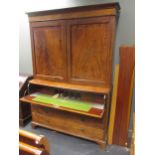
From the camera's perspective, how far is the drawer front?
2109 mm

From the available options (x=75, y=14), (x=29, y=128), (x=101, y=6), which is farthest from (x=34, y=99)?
(x=101, y=6)

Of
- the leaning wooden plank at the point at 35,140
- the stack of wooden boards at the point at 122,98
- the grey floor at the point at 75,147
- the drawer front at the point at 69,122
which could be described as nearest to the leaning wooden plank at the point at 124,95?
the stack of wooden boards at the point at 122,98

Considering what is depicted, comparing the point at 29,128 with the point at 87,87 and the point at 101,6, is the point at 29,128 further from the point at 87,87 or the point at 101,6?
the point at 101,6

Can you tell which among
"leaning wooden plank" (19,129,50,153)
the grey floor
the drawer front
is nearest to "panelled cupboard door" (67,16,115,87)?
the drawer front

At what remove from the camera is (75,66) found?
2.15 m

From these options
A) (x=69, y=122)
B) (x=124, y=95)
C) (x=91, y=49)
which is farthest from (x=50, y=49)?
(x=124, y=95)

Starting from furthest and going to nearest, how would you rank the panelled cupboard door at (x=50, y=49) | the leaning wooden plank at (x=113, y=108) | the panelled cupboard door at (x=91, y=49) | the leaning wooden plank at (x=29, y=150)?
1. the panelled cupboard door at (x=50, y=49)
2. the leaning wooden plank at (x=113, y=108)
3. the panelled cupboard door at (x=91, y=49)
4. the leaning wooden plank at (x=29, y=150)

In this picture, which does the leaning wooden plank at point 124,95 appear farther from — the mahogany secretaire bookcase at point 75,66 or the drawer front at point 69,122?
the drawer front at point 69,122

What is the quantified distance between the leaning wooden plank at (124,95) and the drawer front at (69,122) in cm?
25

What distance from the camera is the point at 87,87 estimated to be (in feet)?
6.84

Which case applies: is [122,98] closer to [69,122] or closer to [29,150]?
[69,122]

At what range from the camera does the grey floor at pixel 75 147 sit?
2072 mm

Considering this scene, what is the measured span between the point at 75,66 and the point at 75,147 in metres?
1.14
